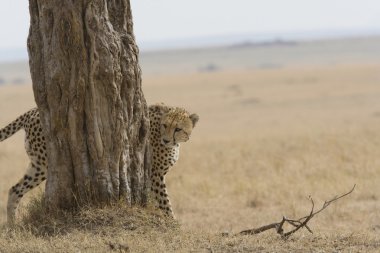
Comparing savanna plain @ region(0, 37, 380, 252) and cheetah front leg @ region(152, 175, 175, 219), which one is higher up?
cheetah front leg @ region(152, 175, 175, 219)

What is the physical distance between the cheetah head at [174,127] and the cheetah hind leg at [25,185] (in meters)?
1.16

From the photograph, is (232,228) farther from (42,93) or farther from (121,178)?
(42,93)

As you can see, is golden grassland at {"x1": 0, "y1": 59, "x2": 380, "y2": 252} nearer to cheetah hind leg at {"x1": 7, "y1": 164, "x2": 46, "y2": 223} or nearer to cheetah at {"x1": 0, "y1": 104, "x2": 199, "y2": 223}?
cheetah hind leg at {"x1": 7, "y1": 164, "x2": 46, "y2": 223}

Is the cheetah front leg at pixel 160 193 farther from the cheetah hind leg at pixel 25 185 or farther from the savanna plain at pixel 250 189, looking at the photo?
the cheetah hind leg at pixel 25 185

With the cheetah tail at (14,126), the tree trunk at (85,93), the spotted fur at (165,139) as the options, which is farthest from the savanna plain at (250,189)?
the cheetah tail at (14,126)

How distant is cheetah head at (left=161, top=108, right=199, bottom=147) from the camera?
7.72m

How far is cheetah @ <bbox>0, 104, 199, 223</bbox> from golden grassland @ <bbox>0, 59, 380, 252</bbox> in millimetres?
340

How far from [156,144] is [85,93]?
131cm

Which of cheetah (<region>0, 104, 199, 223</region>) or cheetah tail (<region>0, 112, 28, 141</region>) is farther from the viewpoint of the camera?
cheetah tail (<region>0, 112, 28, 141</region>)

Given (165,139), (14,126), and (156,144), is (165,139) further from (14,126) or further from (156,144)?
(14,126)

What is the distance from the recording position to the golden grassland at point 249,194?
6227 millimetres

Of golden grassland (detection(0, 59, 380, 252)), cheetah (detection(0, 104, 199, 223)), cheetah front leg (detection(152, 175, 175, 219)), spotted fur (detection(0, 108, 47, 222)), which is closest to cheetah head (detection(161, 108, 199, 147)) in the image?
cheetah (detection(0, 104, 199, 223))

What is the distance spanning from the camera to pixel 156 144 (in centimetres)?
772

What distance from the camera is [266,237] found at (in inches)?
257
